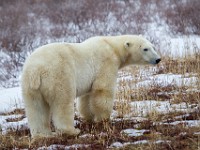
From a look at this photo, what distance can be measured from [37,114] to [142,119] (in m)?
1.19

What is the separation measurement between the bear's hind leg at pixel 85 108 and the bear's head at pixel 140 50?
0.69 meters

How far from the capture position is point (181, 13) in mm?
15086

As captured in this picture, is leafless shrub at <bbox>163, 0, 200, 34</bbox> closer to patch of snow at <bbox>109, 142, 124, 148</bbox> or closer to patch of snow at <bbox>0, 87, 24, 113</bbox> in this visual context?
patch of snow at <bbox>0, 87, 24, 113</bbox>

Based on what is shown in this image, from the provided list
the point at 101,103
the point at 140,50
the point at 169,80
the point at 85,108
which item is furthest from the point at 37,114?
the point at 169,80

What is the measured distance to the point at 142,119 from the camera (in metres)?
4.62

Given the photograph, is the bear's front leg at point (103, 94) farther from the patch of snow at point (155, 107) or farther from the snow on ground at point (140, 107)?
the patch of snow at point (155, 107)

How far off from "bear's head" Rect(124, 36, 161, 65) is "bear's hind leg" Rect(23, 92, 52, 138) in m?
1.34

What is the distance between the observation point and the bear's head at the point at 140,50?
16.4 ft

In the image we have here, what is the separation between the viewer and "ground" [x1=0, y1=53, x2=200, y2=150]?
3.73 m

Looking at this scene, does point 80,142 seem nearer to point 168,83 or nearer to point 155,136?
point 155,136

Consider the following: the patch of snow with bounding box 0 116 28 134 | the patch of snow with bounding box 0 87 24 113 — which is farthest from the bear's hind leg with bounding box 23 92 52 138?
the patch of snow with bounding box 0 87 24 113

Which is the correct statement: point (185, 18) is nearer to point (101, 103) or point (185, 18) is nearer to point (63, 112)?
point (101, 103)

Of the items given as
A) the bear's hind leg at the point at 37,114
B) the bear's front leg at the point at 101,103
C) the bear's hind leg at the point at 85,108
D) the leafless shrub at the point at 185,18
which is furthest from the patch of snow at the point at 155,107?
the leafless shrub at the point at 185,18

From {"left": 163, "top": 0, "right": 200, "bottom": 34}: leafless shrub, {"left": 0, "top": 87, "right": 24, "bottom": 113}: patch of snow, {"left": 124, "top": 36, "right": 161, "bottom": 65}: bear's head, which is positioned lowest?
{"left": 0, "top": 87, "right": 24, "bottom": 113}: patch of snow
